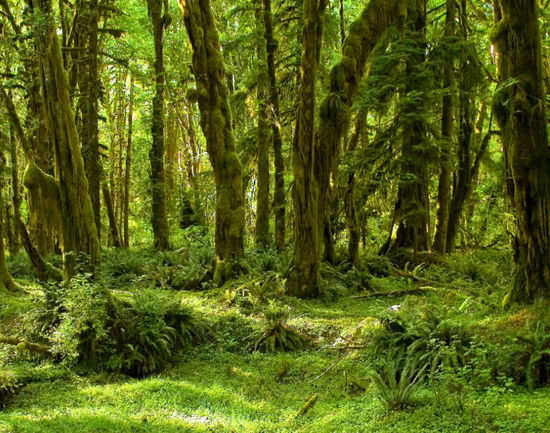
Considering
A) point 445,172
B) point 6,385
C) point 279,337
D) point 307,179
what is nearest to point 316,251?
point 307,179

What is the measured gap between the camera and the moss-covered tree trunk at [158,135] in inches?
628

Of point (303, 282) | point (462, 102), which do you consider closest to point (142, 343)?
point (303, 282)

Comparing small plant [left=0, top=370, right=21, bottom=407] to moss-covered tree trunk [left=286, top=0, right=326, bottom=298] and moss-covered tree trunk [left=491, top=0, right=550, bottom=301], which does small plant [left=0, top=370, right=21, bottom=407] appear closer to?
moss-covered tree trunk [left=286, top=0, right=326, bottom=298]

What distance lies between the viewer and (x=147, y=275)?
1259cm

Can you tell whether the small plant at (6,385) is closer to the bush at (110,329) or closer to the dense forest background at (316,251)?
the dense forest background at (316,251)

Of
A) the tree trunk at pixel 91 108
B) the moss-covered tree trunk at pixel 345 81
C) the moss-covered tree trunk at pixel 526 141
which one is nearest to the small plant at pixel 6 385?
the moss-covered tree trunk at pixel 345 81

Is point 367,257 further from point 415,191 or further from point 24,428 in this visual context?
point 24,428

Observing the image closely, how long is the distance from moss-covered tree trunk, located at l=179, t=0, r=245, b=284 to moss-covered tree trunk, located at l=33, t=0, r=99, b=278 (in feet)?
13.0

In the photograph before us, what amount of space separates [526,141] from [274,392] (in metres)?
4.74

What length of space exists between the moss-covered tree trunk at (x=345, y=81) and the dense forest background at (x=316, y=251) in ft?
0.14

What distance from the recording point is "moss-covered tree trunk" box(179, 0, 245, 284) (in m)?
11.2

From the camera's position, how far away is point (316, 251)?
384 inches

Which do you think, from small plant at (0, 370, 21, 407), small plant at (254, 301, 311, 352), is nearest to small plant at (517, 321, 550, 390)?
small plant at (254, 301, 311, 352)

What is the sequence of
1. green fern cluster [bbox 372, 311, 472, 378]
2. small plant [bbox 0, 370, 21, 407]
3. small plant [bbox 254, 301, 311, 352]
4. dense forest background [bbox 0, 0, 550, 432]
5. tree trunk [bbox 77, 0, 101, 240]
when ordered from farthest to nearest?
1. tree trunk [bbox 77, 0, 101, 240]
2. small plant [bbox 254, 301, 311, 352]
3. small plant [bbox 0, 370, 21, 407]
4. dense forest background [bbox 0, 0, 550, 432]
5. green fern cluster [bbox 372, 311, 472, 378]
